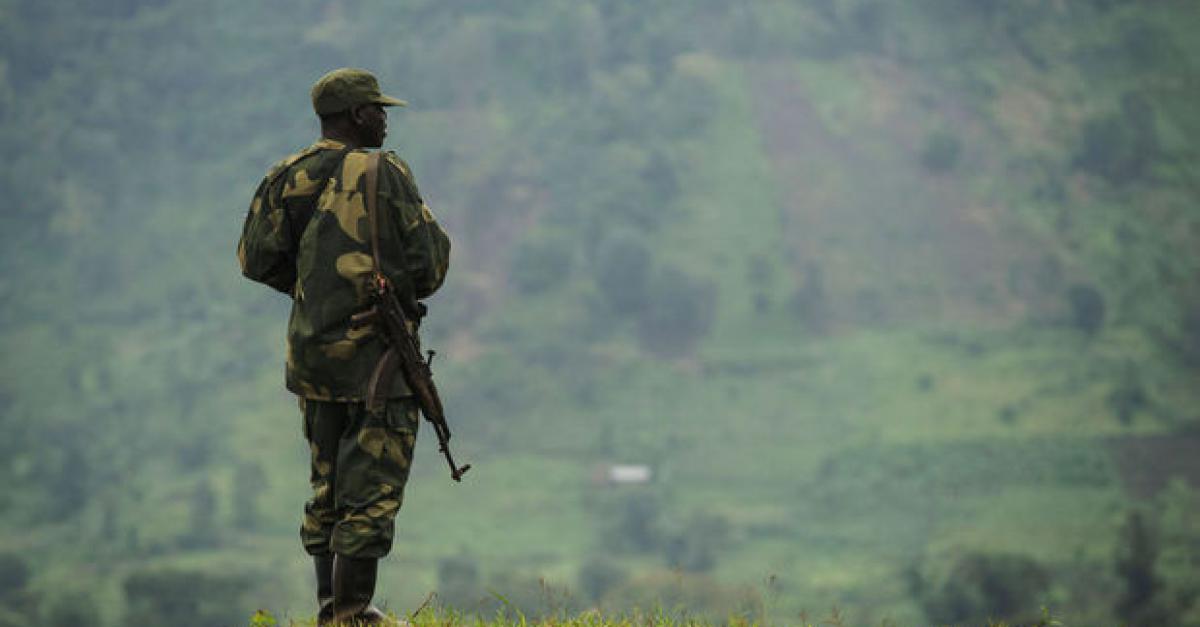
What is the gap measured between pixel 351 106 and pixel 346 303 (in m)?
0.98

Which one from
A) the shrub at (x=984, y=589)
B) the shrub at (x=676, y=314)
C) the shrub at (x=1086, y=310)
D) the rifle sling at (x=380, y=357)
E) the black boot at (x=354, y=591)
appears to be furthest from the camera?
the shrub at (x=1086, y=310)

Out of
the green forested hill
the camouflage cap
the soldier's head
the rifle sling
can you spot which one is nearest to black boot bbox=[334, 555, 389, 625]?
the rifle sling

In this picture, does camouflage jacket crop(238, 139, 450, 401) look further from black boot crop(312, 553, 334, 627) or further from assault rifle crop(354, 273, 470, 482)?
black boot crop(312, 553, 334, 627)

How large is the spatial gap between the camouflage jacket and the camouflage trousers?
0.13 meters

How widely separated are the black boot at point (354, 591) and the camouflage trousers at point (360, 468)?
0.26 ft

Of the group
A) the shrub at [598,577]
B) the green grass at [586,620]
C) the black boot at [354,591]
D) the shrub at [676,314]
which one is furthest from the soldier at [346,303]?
the shrub at [676,314]

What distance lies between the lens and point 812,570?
460 feet

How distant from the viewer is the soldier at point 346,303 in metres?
7.61

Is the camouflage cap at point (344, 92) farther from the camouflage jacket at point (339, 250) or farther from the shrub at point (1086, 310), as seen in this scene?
the shrub at point (1086, 310)

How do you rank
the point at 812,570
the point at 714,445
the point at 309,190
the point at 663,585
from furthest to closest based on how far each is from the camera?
1. the point at 714,445
2. the point at 812,570
3. the point at 663,585
4. the point at 309,190

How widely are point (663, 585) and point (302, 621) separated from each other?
119284mm

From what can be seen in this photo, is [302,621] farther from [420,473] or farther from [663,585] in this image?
[420,473]

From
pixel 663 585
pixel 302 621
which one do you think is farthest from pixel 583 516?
pixel 302 621

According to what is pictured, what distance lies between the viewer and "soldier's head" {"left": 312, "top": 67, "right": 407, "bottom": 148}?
783 centimetres
